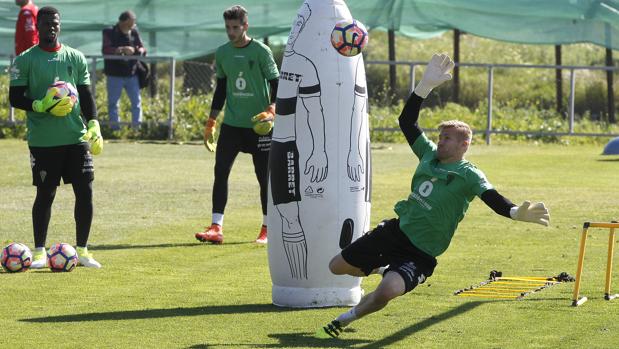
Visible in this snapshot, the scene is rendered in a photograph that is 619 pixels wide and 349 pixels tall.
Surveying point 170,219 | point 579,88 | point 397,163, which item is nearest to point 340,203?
point 170,219

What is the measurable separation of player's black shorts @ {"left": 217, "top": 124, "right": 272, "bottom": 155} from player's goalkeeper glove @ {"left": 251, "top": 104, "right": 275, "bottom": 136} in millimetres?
187

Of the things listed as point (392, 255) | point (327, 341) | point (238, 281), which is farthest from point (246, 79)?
point (327, 341)

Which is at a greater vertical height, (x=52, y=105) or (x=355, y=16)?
(x=355, y=16)

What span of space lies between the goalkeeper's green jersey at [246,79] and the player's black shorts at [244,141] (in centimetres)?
6

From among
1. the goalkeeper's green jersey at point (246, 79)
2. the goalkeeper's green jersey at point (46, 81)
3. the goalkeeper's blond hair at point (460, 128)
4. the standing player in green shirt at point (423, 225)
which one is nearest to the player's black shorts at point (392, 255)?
the standing player in green shirt at point (423, 225)

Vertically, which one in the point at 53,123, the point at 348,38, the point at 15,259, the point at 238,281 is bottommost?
the point at 238,281

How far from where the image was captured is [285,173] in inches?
377

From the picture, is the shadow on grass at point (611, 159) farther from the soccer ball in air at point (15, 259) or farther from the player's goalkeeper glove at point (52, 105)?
the soccer ball in air at point (15, 259)

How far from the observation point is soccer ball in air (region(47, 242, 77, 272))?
10992 mm

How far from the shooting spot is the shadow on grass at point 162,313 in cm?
902

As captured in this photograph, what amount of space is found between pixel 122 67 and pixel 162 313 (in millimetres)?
16296

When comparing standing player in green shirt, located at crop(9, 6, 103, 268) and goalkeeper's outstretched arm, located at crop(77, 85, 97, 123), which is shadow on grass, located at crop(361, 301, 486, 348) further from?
A: goalkeeper's outstretched arm, located at crop(77, 85, 97, 123)

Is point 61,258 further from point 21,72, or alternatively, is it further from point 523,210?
point 523,210

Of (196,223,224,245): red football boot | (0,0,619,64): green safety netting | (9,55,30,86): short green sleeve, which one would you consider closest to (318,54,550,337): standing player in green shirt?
(9,55,30,86): short green sleeve
